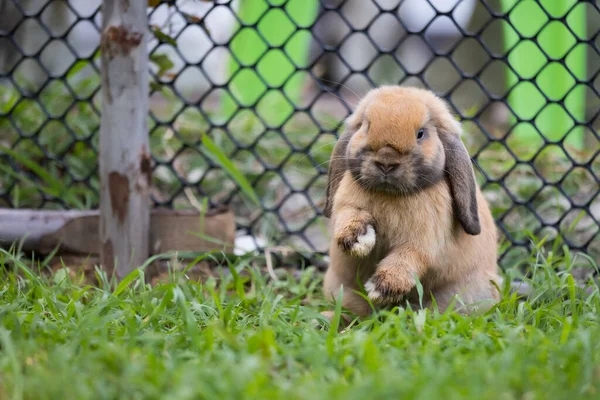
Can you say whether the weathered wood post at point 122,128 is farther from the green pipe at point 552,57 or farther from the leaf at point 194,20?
the green pipe at point 552,57

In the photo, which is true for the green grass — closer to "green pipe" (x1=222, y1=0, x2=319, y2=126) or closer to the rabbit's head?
the rabbit's head

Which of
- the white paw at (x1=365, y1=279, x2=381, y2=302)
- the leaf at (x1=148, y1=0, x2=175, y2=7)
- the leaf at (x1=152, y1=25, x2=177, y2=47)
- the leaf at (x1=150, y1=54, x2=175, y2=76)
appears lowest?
the white paw at (x1=365, y1=279, x2=381, y2=302)

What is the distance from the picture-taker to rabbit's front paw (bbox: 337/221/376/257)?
2002 mm

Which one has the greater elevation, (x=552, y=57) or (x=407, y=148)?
(x=552, y=57)

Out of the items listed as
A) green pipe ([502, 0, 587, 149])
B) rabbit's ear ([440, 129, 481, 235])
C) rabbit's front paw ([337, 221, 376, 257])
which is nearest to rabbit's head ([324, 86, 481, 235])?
rabbit's ear ([440, 129, 481, 235])

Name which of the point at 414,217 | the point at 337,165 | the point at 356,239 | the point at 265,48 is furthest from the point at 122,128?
the point at 265,48

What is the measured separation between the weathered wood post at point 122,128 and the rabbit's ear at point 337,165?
2.45 ft

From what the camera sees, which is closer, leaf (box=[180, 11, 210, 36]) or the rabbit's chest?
the rabbit's chest

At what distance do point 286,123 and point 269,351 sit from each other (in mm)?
2089

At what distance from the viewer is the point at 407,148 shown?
1970mm

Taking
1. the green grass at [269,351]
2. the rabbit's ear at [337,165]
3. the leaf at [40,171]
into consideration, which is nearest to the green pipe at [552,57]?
the rabbit's ear at [337,165]

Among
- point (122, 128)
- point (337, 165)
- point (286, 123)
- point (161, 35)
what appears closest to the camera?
point (337, 165)

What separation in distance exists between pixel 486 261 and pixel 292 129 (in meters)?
2.37

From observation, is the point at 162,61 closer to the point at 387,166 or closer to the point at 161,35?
the point at 161,35
